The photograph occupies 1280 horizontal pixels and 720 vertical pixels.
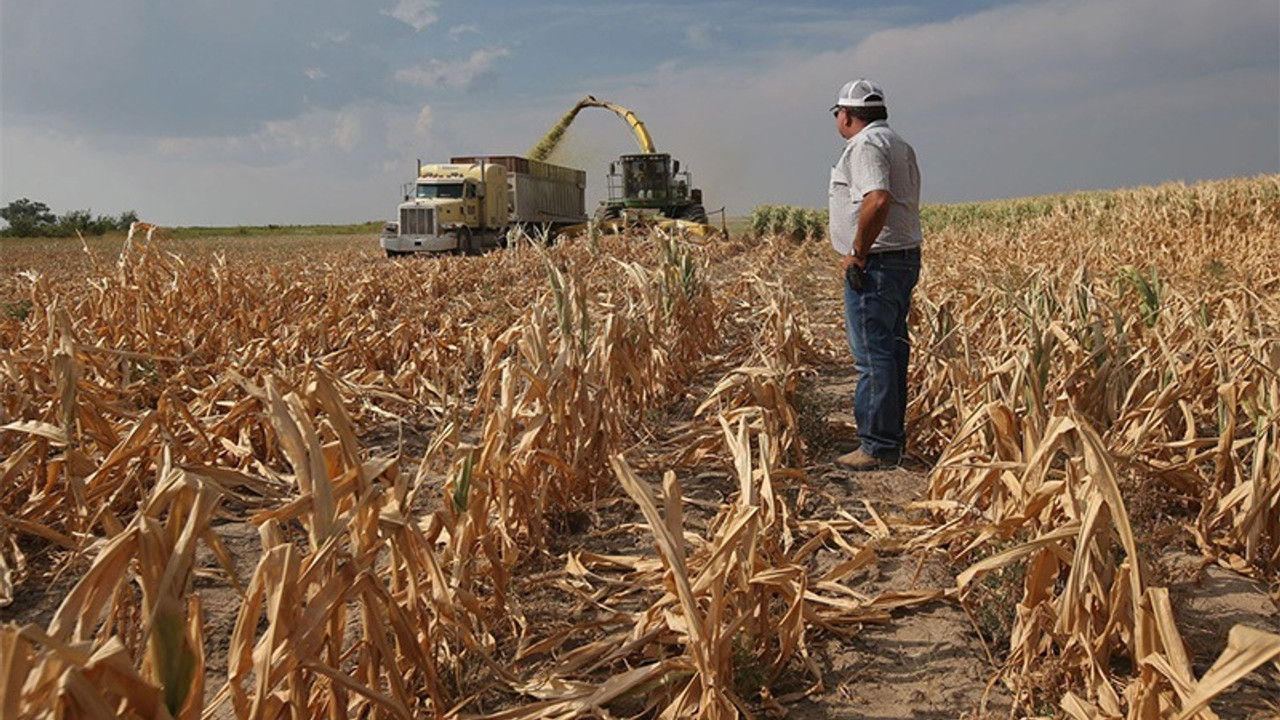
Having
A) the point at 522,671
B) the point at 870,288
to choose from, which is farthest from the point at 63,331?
the point at 870,288

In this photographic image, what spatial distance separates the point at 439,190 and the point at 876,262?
18457 millimetres

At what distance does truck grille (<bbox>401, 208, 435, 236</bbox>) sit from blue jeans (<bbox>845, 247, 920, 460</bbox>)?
→ 17.4m

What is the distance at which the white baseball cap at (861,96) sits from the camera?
4.37 m

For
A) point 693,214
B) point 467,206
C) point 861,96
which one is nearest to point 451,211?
point 467,206

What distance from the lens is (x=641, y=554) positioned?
11.0ft

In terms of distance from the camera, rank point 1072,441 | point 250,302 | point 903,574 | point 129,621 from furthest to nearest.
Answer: point 250,302 → point 903,574 → point 1072,441 → point 129,621

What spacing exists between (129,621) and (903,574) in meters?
2.43

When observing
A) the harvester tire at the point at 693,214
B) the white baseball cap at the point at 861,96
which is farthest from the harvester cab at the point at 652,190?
the white baseball cap at the point at 861,96

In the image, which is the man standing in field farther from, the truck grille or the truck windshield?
the truck windshield

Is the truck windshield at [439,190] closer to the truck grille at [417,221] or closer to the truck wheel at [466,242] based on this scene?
the truck grille at [417,221]

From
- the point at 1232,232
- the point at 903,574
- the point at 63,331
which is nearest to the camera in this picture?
the point at 903,574

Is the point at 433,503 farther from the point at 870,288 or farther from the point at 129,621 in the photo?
the point at 870,288

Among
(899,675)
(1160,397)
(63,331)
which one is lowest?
(899,675)

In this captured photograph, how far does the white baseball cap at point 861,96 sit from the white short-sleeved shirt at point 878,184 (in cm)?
10
